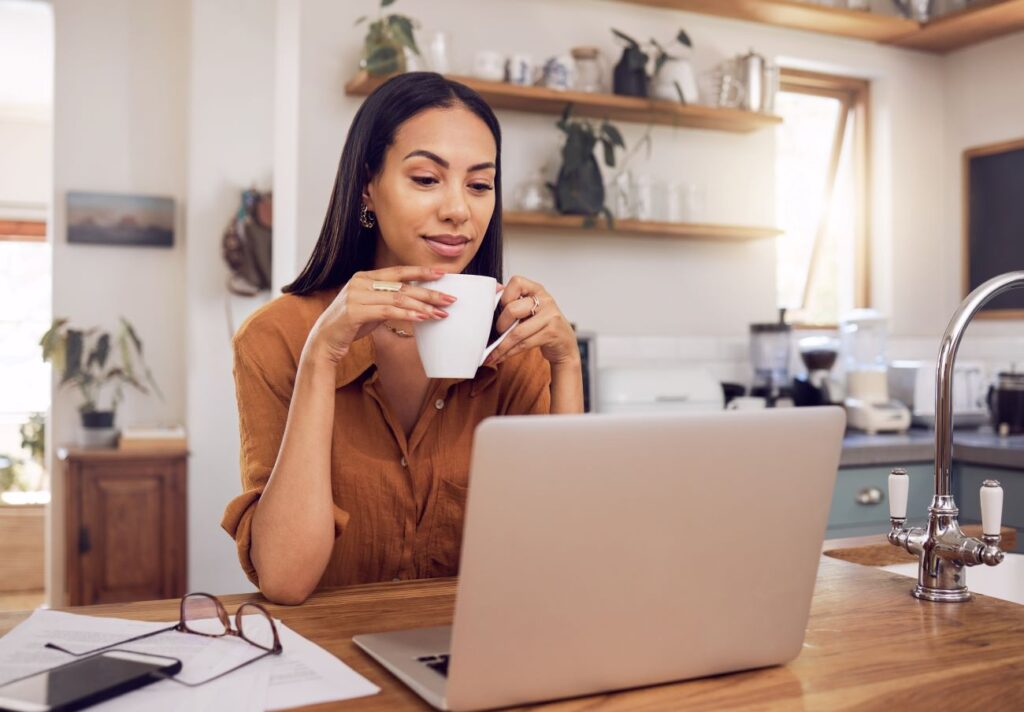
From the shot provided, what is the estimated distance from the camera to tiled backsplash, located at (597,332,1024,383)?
3527 millimetres

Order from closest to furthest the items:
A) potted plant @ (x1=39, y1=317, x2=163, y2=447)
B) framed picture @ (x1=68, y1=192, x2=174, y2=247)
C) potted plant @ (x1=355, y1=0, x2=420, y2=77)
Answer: potted plant @ (x1=355, y1=0, x2=420, y2=77) < potted plant @ (x1=39, y1=317, x2=163, y2=447) < framed picture @ (x1=68, y1=192, x2=174, y2=247)

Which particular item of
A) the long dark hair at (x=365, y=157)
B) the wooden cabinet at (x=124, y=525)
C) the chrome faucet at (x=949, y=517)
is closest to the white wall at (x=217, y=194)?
the wooden cabinet at (x=124, y=525)

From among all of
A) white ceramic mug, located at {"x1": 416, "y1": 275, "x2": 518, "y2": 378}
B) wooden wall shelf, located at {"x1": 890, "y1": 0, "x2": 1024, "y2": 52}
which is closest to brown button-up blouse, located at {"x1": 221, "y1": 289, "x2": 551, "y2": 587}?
white ceramic mug, located at {"x1": 416, "y1": 275, "x2": 518, "y2": 378}

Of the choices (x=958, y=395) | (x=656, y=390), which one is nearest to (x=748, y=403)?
(x=656, y=390)

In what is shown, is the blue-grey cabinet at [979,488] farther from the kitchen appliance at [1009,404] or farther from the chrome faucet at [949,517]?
the chrome faucet at [949,517]

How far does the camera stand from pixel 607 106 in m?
3.32

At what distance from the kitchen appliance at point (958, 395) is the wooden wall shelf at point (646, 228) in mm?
700

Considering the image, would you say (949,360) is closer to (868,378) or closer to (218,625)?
(218,625)

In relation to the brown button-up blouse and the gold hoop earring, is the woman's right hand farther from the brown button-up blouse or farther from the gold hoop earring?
the gold hoop earring

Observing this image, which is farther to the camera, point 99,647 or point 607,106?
point 607,106

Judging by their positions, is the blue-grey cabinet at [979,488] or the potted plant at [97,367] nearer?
the blue-grey cabinet at [979,488]

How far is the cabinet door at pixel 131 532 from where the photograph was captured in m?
3.77

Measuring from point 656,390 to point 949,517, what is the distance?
6.79 ft

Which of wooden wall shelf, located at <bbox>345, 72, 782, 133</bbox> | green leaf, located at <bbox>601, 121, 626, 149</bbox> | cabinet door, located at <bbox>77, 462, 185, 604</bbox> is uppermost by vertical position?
wooden wall shelf, located at <bbox>345, 72, 782, 133</bbox>
